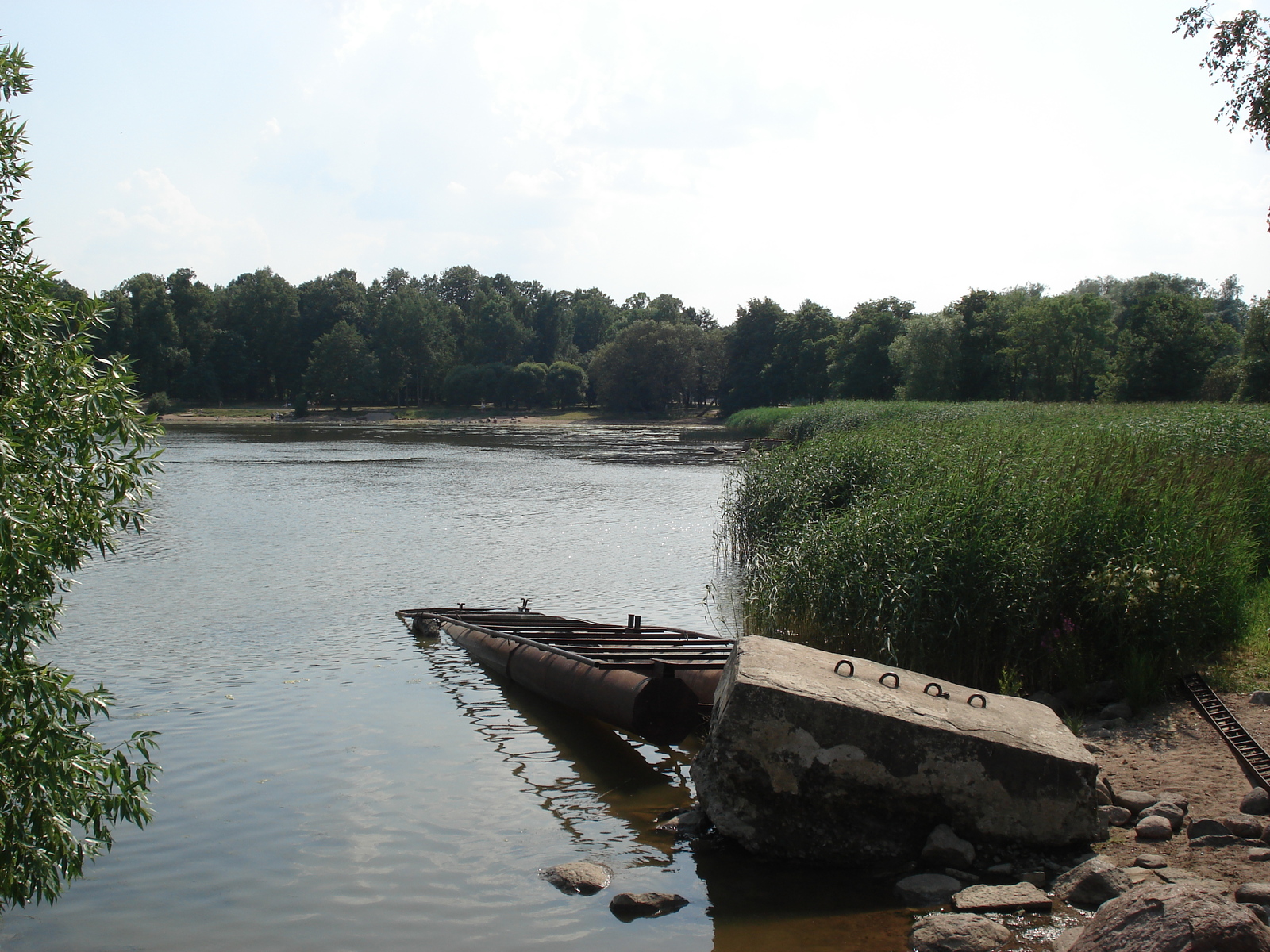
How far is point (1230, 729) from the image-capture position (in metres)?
9.03

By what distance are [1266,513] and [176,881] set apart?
15479 millimetres

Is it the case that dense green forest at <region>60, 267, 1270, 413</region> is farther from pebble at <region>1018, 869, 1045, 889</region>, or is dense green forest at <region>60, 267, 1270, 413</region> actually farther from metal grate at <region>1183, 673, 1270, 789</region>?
pebble at <region>1018, 869, 1045, 889</region>

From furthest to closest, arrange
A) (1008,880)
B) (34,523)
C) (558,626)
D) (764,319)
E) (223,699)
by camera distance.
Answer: (764,319) < (558,626) < (223,699) < (1008,880) < (34,523)

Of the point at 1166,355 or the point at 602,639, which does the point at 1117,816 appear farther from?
the point at 1166,355

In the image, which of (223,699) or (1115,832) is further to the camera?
(223,699)

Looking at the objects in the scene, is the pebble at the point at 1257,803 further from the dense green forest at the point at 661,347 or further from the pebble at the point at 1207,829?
the dense green forest at the point at 661,347

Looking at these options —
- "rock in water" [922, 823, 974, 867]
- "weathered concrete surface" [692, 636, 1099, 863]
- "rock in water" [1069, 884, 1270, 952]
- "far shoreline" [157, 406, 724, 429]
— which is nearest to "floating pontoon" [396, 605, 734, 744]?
"weathered concrete surface" [692, 636, 1099, 863]

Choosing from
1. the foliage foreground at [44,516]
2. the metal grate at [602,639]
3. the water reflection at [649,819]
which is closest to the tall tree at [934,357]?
the metal grate at [602,639]

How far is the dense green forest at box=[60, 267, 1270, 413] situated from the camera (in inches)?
2813

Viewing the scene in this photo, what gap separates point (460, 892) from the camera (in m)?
7.66

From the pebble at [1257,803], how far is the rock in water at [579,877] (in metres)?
5.20

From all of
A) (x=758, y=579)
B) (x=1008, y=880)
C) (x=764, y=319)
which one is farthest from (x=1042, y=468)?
(x=764, y=319)

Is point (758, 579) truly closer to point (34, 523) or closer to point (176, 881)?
point (176, 881)

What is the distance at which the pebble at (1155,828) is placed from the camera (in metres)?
7.32
